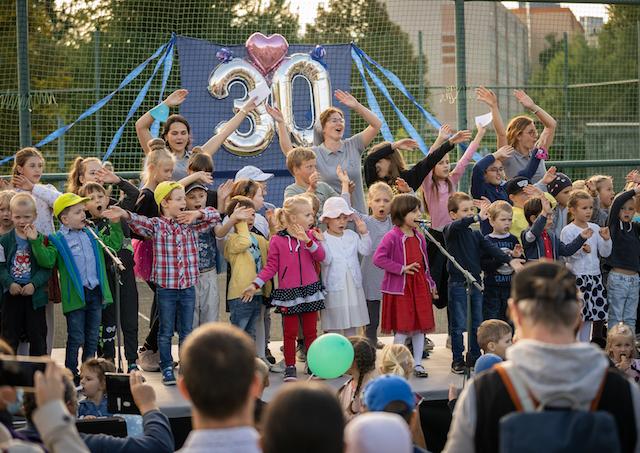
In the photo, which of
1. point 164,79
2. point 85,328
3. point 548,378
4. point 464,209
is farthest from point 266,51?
point 548,378

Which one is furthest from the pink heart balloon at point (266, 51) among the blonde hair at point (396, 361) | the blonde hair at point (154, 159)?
the blonde hair at point (396, 361)

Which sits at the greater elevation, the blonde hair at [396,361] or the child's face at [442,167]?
the child's face at [442,167]

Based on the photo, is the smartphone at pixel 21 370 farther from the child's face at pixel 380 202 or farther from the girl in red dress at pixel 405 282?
the child's face at pixel 380 202

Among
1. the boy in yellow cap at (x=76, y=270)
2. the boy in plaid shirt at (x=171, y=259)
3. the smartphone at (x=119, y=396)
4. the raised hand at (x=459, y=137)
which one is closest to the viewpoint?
the smartphone at (x=119, y=396)

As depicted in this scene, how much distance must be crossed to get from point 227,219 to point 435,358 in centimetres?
210

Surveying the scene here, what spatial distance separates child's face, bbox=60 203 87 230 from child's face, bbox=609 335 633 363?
3.77 m

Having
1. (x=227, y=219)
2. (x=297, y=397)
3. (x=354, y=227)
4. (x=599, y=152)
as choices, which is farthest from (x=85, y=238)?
(x=599, y=152)

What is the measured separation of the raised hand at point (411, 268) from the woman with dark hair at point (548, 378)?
175 inches

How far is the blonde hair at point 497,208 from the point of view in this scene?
26.5 ft

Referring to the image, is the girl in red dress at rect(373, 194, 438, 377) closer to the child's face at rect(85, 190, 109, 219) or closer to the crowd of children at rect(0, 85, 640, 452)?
the crowd of children at rect(0, 85, 640, 452)

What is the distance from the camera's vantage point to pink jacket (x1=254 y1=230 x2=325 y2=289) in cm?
761

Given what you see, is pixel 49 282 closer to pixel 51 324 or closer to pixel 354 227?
pixel 51 324

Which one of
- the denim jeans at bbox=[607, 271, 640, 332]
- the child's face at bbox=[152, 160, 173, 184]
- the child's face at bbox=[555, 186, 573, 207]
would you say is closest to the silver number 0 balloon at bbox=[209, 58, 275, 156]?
the child's face at bbox=[152, 160, 173, 184]

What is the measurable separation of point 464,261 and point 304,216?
130cm
